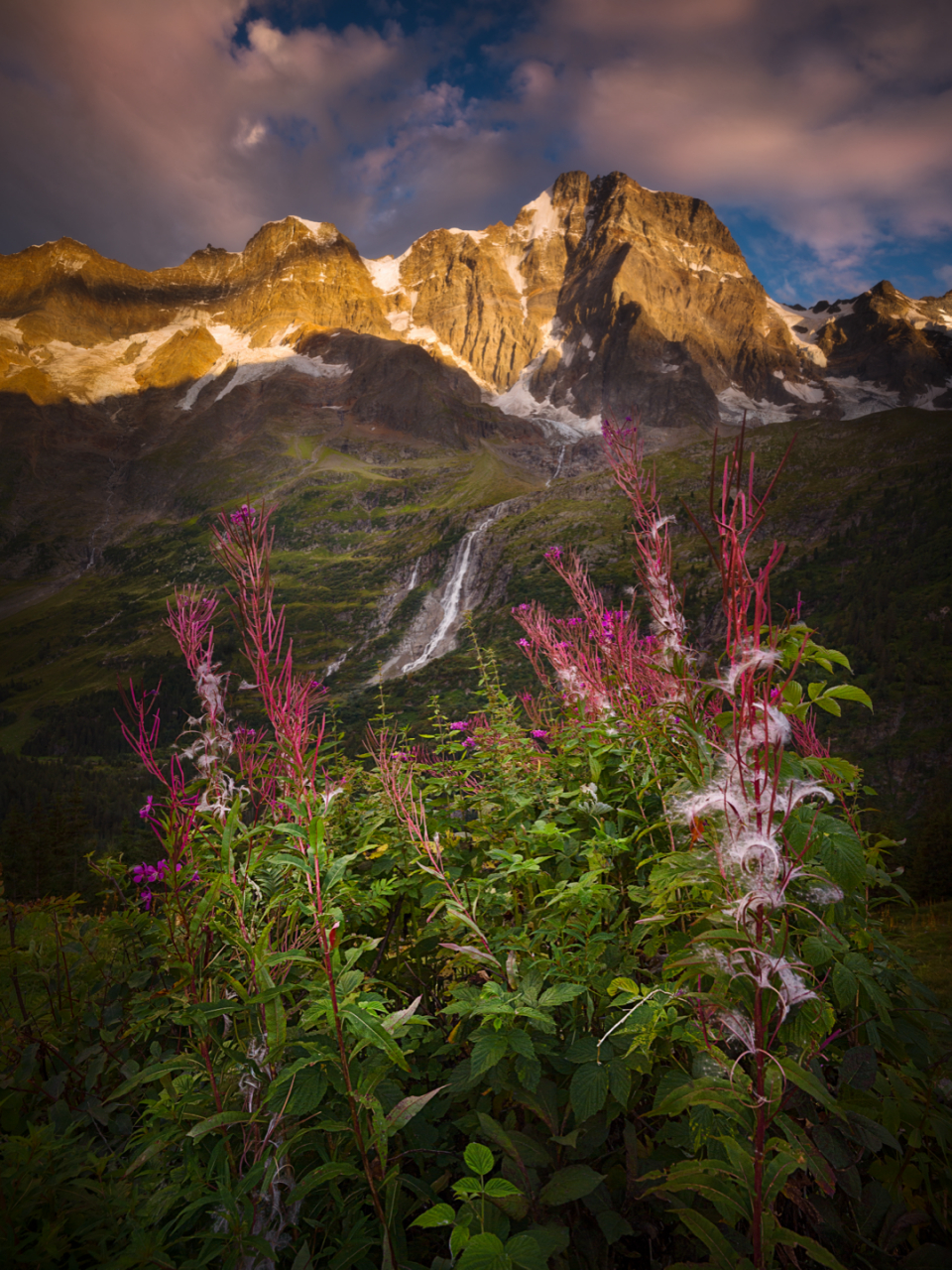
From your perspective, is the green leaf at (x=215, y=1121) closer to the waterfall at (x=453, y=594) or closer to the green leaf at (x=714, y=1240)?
the green leaf at (x=714, y=1240)

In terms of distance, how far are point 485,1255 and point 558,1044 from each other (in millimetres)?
758

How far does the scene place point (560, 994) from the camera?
71.4 inches

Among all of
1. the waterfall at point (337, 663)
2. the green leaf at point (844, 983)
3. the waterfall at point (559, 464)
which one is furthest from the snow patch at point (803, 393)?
the green leaf at point (844, 983)

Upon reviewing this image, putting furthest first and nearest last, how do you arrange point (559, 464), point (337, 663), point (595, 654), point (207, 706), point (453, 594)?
point (559, 464) < point (337, 663) < point (453, 594) < point (595, 654) < point (207, 706)

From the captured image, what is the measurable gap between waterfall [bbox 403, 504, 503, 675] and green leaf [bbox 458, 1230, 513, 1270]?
75.6 meters

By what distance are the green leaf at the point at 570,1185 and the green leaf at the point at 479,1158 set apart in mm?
289

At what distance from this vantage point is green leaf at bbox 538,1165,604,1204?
5.12 ft

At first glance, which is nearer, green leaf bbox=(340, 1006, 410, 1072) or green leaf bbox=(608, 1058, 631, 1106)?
green leaf bbox=(340, 1006, 410, 1072)

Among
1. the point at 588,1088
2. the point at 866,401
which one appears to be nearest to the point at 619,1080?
the point at 588,1088

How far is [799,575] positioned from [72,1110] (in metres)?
77.9

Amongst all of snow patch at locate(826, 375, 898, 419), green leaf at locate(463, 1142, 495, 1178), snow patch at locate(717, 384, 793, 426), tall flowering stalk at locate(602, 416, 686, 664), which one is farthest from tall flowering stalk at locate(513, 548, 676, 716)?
snow patch at locate(826, 375, 898, 419)

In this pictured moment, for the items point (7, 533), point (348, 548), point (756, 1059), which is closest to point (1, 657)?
point (7, 533)

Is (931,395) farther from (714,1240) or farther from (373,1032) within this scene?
(373,1032)

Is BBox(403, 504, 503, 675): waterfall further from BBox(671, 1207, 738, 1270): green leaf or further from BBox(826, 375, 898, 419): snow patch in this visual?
BBox(826, 375, 898, 419): snow patch
